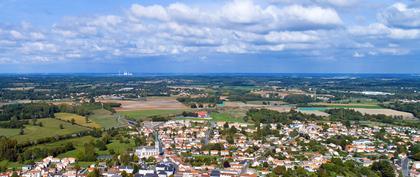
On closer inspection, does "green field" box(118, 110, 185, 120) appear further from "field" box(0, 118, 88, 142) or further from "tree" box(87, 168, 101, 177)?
"tree" box(87, 168, 101, 177)

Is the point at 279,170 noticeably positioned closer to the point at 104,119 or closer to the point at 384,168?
the point at 384,168

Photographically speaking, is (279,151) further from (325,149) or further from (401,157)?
(401,157)

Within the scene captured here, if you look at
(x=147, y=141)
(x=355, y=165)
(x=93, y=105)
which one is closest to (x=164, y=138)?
(x=147, y=141)

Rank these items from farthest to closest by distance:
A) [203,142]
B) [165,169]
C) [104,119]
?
[104,119] → [203,142] → [165,169]

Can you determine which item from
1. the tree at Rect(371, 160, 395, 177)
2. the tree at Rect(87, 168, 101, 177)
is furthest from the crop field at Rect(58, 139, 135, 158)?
the tree at Rect(371, 160, 395, 177)

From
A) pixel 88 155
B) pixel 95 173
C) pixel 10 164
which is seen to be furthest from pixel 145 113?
pixel 95 173
